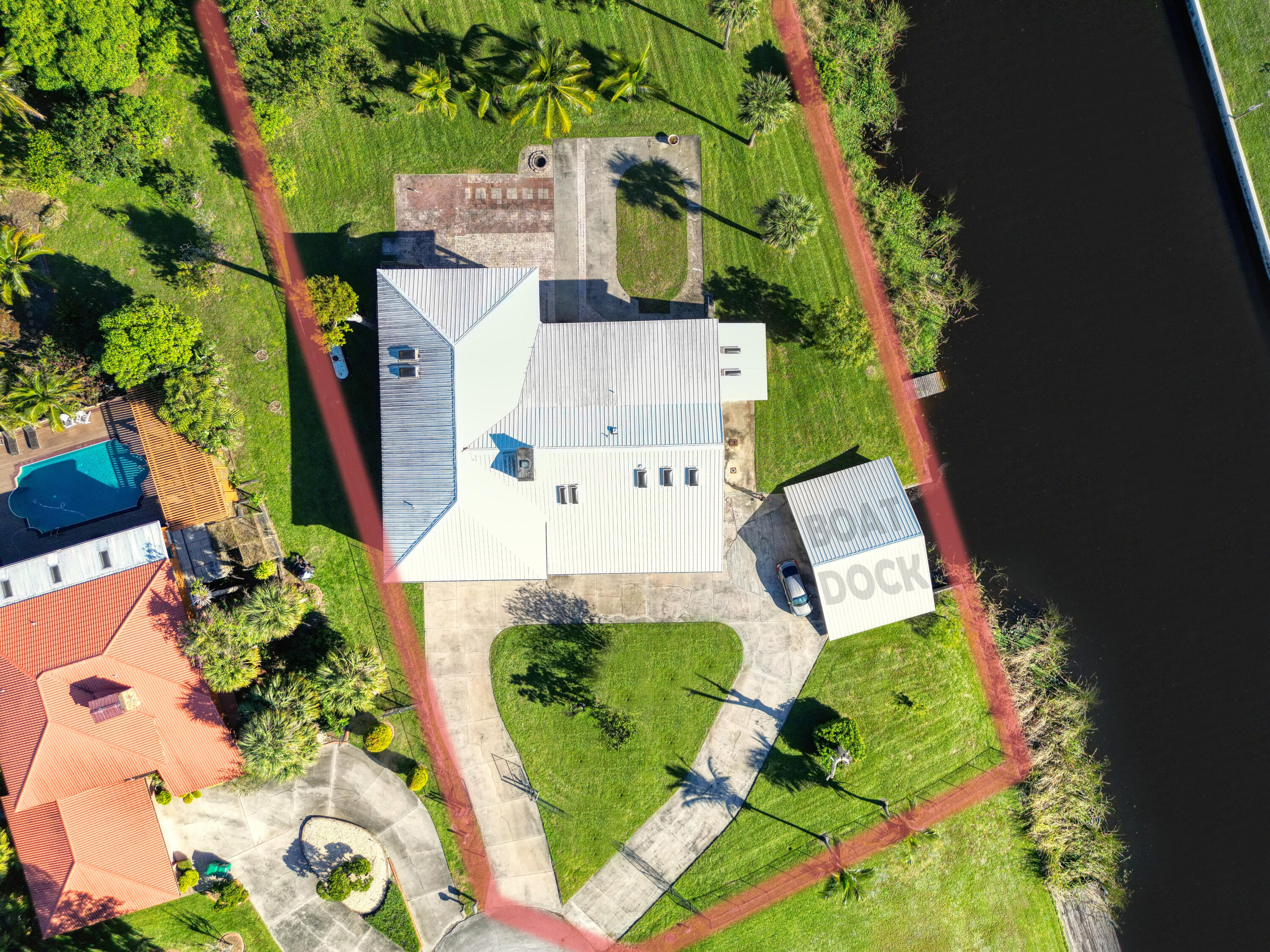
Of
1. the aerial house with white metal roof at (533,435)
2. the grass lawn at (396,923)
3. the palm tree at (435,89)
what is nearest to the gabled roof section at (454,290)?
the aerial house with white metal roof at (533,435)

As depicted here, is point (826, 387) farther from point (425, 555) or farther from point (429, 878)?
point (429, 878)

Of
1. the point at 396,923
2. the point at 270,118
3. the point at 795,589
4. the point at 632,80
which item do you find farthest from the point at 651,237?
the point at 396,923

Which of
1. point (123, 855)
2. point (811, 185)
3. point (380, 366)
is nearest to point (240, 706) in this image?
point (123, 855)

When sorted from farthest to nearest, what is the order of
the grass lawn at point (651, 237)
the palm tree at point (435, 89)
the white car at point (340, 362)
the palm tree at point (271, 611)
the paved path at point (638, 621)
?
the grass lawn at point (651, 237) → the paved path at point (638, 621) → the white car at point (340, 362) → the palm tree at point (435, 89) → the palm tree at point (271, 611)

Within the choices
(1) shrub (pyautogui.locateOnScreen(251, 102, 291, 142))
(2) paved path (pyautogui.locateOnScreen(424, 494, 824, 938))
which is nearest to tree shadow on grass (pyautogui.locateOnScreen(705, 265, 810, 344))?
(2) paved path (pyautogui.locateOnScreen(424, 494, 824, 938))

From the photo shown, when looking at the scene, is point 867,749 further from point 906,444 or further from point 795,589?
point 906,444

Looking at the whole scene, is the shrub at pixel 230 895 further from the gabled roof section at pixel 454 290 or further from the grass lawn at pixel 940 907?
the gabled roof section at pixel 454 290

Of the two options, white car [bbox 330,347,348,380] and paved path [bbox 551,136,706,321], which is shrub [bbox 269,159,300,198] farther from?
paved path [bbox 551,136,706,321]
